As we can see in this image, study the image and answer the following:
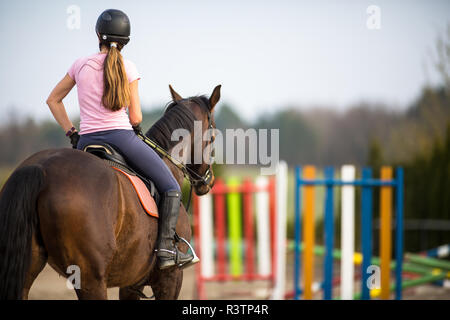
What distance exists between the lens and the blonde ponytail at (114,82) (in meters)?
3.21

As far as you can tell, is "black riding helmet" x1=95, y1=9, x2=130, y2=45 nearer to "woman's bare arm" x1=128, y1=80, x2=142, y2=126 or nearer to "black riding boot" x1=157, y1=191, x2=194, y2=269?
"woman's bare arm" x1=128, y1=80, x2=142, y2=126

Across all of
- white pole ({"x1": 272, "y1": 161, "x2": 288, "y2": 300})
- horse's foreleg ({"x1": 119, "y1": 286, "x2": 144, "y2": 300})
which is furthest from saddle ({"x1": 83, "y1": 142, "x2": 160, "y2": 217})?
white pole ({"x1": 272, "y1": 161, "x2": 288, "y2": 300})

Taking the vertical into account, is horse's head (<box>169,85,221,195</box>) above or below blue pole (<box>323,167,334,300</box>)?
above

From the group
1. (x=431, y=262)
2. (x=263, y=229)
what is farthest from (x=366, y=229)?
(x=431, y=262)

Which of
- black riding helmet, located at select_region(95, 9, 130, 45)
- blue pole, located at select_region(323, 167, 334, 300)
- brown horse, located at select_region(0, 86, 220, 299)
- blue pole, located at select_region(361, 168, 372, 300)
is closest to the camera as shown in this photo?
brown horse, located at select_region(0, 86, 220, 299)

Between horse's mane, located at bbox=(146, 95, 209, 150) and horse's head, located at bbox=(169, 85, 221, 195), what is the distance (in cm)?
8

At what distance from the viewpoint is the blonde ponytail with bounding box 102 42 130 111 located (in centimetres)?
321

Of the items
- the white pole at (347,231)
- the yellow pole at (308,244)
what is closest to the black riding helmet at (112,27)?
the yellow pole at (308,244)

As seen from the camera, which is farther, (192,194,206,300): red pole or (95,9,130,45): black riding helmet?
(192,194,206,300): red pole

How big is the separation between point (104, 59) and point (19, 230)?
1.28 metres

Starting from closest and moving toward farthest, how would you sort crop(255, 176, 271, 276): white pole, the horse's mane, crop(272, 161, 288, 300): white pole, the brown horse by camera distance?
1. the brown horse
2. the horse's mane
3. crop(272, 161, 288, 300): white pole
4. crop(255, 176, 271, 276): white pole

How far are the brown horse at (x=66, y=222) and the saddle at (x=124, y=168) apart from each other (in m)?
0.10

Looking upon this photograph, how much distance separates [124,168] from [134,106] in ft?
1.48
